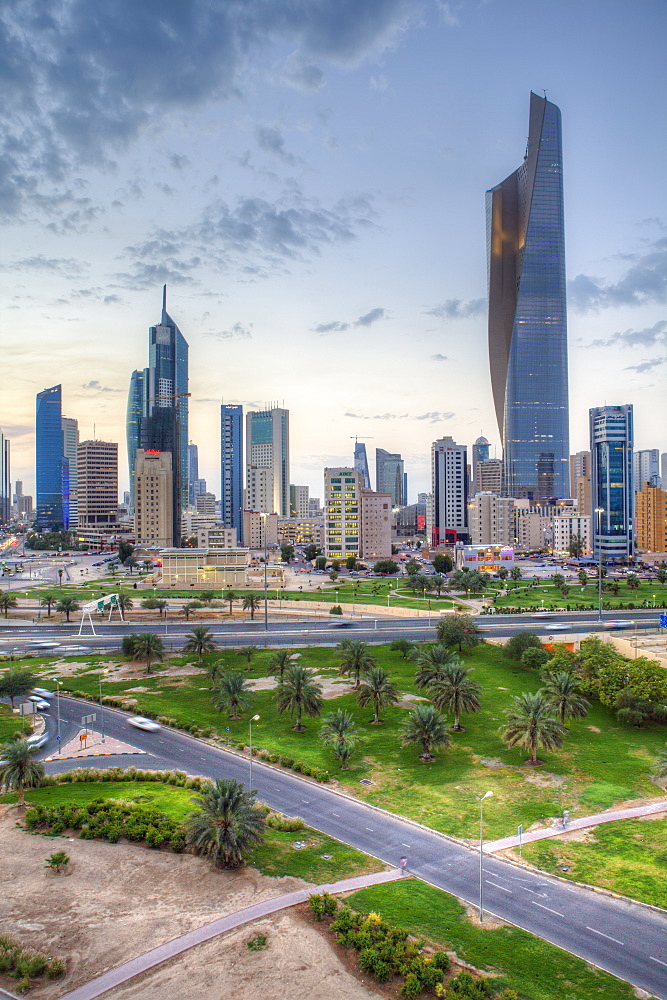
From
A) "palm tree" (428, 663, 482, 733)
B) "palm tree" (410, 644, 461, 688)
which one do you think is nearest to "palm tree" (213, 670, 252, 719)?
"palm tree" (410, 644, 461, 688)

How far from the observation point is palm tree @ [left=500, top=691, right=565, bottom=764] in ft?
148

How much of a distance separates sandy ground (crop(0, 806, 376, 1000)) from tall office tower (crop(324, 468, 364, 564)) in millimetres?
159895

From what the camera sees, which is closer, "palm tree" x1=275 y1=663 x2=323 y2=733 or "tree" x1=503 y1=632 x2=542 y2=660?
"palm tree" x1=275 y1=663 x2=323 y2=733

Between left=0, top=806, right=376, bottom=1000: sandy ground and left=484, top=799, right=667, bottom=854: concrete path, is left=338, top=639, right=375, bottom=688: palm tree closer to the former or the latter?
left=484, top=799, right=667, bottom=854: concrete path

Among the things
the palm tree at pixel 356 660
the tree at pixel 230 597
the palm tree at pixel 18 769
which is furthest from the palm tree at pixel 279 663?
the tree at pixel 230 597

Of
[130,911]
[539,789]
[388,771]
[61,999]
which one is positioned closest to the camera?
[61,999]

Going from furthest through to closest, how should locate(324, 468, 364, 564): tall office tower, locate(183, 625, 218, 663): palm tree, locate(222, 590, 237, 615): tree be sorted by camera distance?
locate(324, 468, 364, 564): tall office tower < locate(222, 590, 237, 615): tree < locate(183, 625, 218, 663): palm tree

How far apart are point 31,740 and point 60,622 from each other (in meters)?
55.9

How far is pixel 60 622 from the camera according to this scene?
341ft

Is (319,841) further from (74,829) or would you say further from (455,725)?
(455,725)

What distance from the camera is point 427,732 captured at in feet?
153

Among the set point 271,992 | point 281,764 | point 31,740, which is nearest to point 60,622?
point 31,740

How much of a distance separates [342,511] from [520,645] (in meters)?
123

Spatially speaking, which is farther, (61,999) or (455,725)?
(455,725)
